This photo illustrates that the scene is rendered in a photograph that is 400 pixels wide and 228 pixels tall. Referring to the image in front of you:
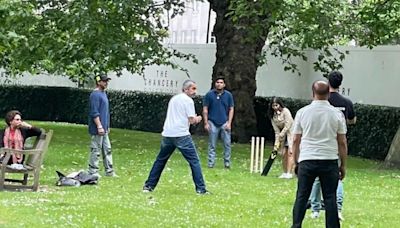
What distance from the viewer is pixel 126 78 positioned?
122 feet

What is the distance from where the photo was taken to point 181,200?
13484mm

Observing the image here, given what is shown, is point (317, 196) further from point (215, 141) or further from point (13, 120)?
point (215, 141)

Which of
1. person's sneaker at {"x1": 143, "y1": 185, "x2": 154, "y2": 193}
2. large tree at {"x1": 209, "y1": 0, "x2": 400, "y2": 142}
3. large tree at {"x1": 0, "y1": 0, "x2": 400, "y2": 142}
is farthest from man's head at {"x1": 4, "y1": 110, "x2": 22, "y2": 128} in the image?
large tree at {"x1": 209, "y1": 0, "x2": 400, "y2": 142}

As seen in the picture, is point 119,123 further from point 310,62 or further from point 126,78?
point 310,62

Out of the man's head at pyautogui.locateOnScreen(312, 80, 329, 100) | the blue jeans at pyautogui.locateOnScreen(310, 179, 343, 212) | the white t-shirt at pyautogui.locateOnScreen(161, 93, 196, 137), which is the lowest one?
the blue jeans at pyautogui.locateOnScreen(310, 179, 343, 212)

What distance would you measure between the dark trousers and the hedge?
13217 millimetres

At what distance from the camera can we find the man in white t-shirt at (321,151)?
1023cm

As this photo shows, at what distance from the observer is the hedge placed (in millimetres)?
23781

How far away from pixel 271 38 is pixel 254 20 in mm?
5730

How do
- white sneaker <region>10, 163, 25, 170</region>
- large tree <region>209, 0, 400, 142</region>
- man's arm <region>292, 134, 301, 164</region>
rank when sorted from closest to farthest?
man's arm <region>292, 134, 301, 164</region> < white sneaker <region>10, 163, 25, 170</region> < large tree <region>209, 0, 400, 142</region>

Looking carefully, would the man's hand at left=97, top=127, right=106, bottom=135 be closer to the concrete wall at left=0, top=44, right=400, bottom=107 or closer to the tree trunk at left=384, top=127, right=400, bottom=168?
the tree trunk at left=384, top=127, right=400, bottom=168

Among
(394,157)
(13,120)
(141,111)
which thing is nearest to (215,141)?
(394,157)

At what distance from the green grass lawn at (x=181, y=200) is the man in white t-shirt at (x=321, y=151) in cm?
121

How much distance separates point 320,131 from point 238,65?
17.0 meters
